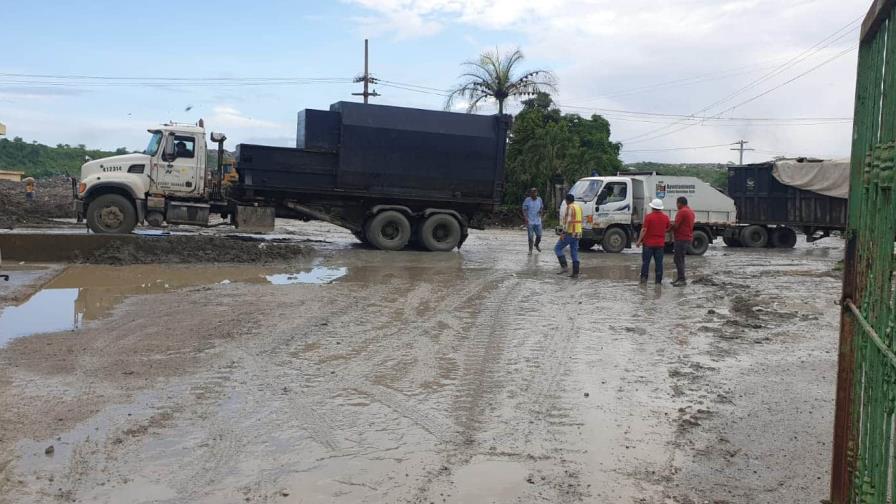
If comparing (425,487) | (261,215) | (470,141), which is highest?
(470,141)

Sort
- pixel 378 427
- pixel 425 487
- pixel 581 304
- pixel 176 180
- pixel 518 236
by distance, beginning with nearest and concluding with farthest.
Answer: pixel 425 487 < pixel 378 427 < pixel 581 304 < pixel 176 180 < pixel 518 236

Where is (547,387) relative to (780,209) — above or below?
below

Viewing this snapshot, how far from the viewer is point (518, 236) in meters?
28.0

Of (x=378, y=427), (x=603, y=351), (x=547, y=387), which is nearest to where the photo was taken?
(x=378, y=427)

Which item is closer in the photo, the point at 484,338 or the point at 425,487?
the point at 425,487

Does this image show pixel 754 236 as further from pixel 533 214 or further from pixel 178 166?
pixel 178 166

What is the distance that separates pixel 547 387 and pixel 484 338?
2.05 metres

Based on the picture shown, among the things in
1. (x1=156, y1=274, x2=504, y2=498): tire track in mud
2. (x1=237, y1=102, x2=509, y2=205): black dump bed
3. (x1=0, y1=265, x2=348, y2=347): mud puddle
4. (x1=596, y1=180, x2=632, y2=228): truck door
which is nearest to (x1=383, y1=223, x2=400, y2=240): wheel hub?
(x1=237, y1=102, x2=509, y2=205): black dump bed

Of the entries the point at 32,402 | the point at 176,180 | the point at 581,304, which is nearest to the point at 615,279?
the point at 581,304

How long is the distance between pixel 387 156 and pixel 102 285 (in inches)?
316

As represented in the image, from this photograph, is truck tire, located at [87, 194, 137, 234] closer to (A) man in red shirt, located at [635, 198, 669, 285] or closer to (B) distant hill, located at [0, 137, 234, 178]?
(A) man in red shirt, located at [635, 198, 669, 285]

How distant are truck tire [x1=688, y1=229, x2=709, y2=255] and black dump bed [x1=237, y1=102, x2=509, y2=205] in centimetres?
620

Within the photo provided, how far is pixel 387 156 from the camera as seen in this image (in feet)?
60.2

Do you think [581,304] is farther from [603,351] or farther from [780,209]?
[780,209]
